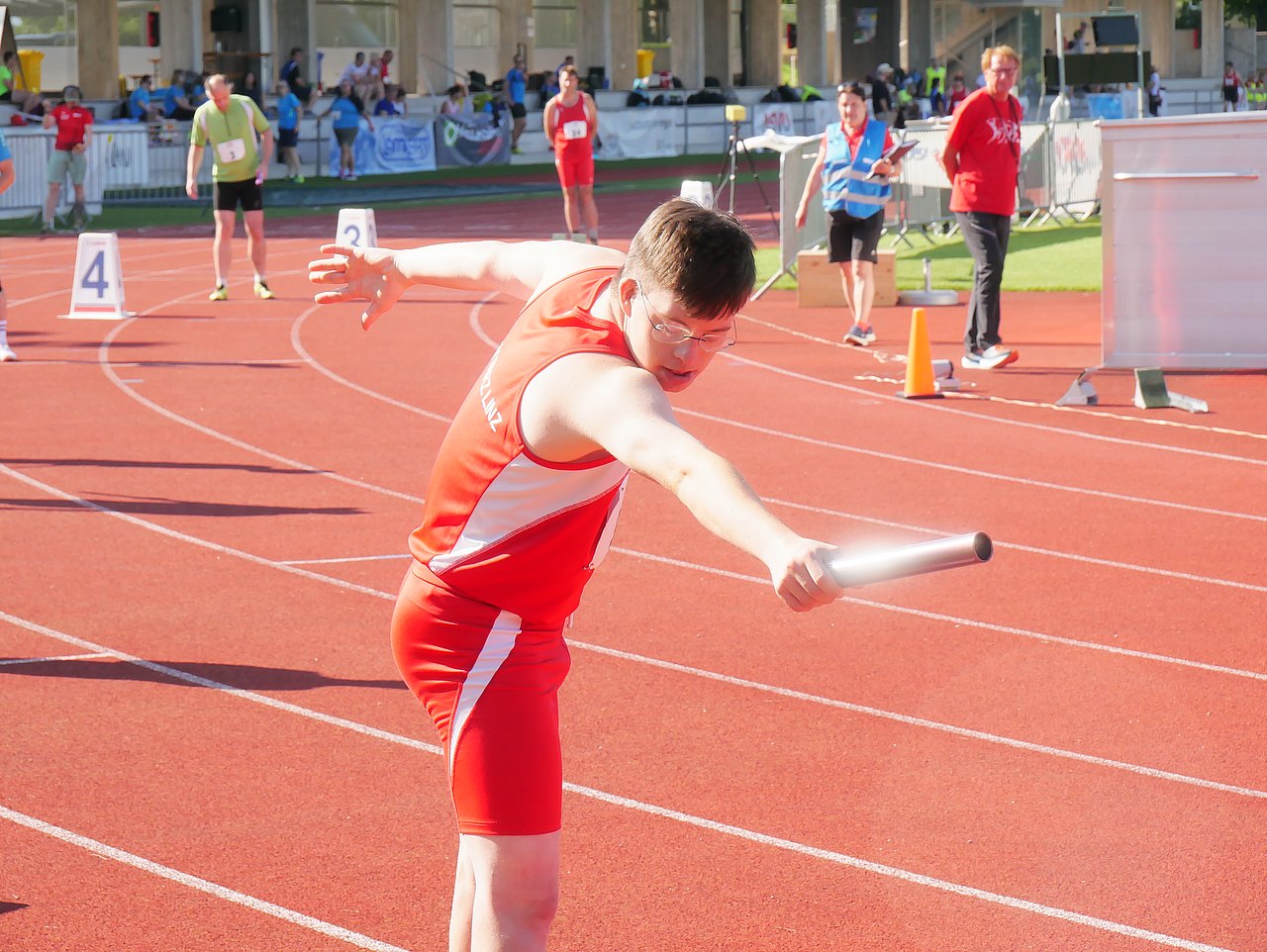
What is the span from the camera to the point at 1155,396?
10750 millimetres

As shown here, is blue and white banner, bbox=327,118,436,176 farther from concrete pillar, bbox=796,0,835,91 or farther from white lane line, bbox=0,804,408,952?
white lane line, bbox=0,804,408,952

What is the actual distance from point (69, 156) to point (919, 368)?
16.7 meters

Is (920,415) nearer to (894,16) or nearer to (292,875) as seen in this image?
(292,875)

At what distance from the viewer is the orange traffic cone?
36.3ft

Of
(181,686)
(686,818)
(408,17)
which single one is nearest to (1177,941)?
(686,818)

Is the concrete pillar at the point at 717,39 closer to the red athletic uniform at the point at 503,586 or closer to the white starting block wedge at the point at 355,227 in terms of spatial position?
the white starting block wedge at the point at 355,227

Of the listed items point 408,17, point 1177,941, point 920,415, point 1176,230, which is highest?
point 408,17

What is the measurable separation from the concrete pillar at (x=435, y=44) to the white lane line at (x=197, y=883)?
1676 inches

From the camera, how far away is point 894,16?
2066 inches

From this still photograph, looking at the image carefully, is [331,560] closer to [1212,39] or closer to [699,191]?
[699,191]

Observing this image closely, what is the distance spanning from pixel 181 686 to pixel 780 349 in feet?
27.0

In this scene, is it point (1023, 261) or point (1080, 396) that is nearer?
point (1080, 396)

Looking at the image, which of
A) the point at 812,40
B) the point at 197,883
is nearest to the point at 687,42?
the point at 812,40

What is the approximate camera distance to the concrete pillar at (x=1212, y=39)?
63.0m
